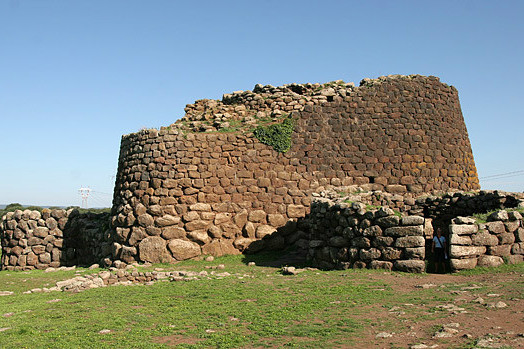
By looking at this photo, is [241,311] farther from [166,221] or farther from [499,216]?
[166,221]

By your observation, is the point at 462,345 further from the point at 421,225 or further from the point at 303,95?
the point at 303,95

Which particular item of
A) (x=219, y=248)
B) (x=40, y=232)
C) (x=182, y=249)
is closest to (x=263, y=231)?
(x=219, y=248)

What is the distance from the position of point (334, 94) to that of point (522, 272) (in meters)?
9.09

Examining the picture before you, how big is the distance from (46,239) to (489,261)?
565 inches

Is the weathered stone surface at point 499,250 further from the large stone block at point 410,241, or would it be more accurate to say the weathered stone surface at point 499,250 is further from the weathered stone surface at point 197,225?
the weathered stone surface at point 197,225

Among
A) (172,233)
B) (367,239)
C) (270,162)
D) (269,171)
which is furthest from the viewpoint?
(270,162)

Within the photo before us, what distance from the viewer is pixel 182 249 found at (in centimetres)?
1403

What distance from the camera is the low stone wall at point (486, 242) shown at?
9.62 metres

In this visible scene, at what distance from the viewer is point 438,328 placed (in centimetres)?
594

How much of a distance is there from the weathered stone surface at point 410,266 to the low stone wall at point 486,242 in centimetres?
62

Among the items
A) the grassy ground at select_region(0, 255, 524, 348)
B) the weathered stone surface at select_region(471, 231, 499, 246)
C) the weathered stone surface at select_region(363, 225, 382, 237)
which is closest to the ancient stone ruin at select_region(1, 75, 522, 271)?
the weathered stone surface at select_region(363, 225, 382, 237)

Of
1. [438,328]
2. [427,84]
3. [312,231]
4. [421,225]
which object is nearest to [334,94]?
[427,84]

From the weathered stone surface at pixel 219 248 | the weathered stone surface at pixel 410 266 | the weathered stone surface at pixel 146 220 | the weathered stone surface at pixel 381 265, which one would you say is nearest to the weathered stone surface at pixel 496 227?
the weathered stone surface at pixel 410 266

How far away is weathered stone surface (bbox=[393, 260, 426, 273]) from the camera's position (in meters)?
9.91
